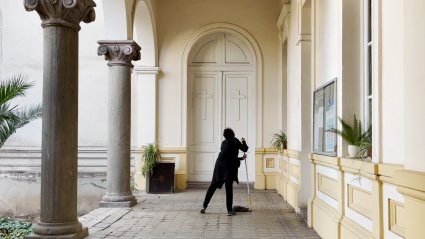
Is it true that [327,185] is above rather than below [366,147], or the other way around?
below

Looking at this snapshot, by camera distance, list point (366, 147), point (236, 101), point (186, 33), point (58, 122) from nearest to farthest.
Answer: point (366, 147) < point (58, 122) < point (186, 33) < point (236, 101)

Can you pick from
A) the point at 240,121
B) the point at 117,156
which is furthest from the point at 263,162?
the point at 117,156

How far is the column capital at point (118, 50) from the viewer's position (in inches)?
392

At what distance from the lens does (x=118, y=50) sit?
32.8 feet

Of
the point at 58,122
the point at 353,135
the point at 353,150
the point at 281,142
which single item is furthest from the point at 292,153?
the point at 58,122

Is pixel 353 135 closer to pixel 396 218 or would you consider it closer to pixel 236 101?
pixel 396 218

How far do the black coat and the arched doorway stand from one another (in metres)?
5.07

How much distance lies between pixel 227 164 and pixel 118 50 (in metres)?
3.31

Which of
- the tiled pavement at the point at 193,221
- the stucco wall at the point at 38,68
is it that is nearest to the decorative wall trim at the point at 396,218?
the tiled pavement at the point at 193,221

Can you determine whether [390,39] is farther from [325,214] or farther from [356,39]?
[325,214]

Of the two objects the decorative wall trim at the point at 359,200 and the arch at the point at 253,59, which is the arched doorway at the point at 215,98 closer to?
the arch at the point at 253,59

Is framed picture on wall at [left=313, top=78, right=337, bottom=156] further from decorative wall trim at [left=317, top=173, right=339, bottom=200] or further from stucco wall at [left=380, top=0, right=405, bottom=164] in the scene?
stucco wall at [left=380, top=0, right=405, bottom=164]

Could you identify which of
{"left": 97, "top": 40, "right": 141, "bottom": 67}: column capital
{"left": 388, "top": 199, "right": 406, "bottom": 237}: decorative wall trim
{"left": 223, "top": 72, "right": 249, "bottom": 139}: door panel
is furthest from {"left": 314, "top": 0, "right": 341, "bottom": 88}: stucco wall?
{"left": 223, "top": 72, "right": 249, "bottom": 139}: door panel

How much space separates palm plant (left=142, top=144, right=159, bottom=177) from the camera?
12.8m
